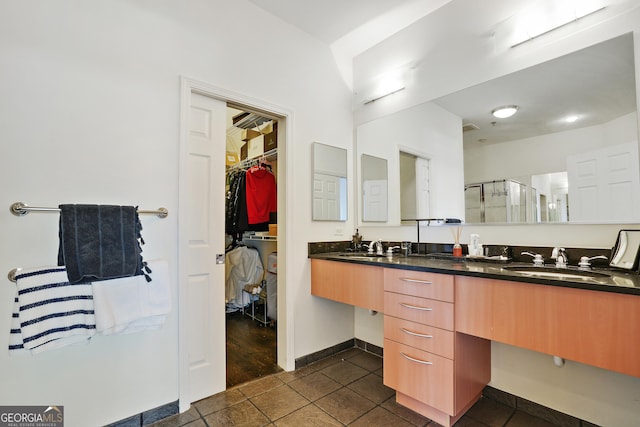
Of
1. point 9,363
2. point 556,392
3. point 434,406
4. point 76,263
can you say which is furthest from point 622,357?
point 9,363

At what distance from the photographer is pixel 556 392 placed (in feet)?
5.37

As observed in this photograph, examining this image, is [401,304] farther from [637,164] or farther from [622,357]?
[637,164]

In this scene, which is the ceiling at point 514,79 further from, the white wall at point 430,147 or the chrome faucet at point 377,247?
the chrome faucet at point 377,247

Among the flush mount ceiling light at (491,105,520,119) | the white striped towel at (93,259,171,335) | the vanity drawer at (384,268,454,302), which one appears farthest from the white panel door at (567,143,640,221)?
the white striped towel at (93,259,171,335)

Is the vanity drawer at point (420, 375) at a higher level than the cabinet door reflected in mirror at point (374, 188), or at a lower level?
lower

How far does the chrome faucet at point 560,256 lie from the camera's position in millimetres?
1626

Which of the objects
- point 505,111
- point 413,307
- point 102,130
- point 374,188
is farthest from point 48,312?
point 505,111

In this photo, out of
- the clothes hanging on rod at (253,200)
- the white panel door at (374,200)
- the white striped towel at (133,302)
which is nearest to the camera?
the white striped towel at (133,302)

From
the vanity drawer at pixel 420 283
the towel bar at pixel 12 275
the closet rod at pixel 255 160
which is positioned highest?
the closet rod at pixel 255 160

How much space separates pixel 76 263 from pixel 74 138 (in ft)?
2.10

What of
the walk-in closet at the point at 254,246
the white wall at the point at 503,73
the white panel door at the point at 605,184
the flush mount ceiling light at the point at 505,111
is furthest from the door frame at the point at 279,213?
the white panel door at the point at 605,184

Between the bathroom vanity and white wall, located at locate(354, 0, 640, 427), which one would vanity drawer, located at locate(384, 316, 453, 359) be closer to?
the bathroom vanity

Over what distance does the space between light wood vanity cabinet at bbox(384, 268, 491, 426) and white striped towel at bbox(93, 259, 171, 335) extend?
1.32 m

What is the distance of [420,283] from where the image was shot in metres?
1.67
